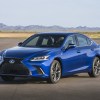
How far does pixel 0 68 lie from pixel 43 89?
174 centimetres

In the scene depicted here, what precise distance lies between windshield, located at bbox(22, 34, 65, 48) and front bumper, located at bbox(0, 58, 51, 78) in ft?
3.93

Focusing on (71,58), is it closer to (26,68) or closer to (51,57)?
(51,57)

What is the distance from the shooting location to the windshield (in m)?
14.2

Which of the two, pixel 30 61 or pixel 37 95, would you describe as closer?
pixel 37 95

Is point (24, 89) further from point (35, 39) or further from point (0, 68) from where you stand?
point (35, 39)

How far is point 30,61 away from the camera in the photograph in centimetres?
1296

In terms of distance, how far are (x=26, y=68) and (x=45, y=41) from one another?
1882mm

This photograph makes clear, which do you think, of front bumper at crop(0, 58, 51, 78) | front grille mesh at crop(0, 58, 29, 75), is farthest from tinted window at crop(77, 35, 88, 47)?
front grille mesh at crop(0, 58, 29, 75)

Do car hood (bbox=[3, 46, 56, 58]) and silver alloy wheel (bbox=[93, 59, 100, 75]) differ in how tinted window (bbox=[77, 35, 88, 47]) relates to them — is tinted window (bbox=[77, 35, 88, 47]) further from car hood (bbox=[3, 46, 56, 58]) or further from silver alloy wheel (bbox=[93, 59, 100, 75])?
car hood (bbox=[3, 46, 56, 58])

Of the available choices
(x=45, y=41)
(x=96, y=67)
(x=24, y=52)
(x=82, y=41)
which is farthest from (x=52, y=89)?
(x=96, y=67)

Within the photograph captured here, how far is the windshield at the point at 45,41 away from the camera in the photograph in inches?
560

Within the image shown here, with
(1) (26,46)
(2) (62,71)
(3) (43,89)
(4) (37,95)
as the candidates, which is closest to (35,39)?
(1) (26,46)

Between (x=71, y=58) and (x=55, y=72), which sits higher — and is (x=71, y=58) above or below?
above

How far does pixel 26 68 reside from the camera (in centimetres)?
1294
